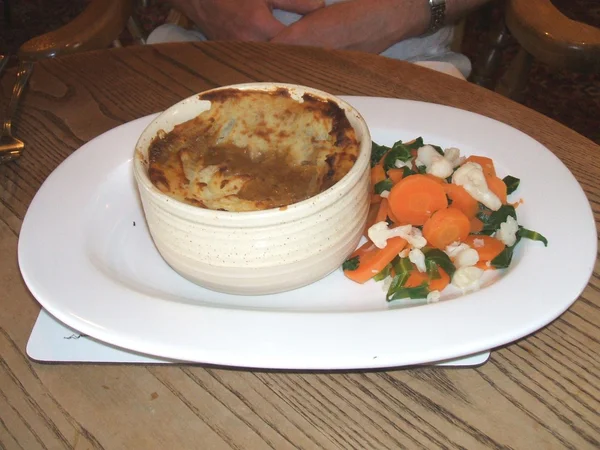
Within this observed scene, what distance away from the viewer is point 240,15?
1.87m

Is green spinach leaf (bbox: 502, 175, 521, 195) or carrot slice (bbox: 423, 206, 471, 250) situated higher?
carrot slice (bbox: 423, 206, 471, 250)

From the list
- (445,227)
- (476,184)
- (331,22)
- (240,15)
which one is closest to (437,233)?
(445,227)

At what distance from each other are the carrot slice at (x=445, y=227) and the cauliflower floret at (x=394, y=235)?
2 cm

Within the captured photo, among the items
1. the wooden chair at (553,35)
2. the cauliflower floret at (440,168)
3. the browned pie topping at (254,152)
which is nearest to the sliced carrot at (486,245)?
the cauliflower floret at (440,168)

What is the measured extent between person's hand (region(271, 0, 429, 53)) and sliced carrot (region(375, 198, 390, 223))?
93cm

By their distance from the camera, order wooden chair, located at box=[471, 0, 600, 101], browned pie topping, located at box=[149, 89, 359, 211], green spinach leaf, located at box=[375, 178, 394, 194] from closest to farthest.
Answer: browned pie topping, located at box=[149, 89, 359, 211]
green spinach leaf, located at box=[375, 178, 394, 194]
wooden chair, located at box=[471, 0, 600, 101]

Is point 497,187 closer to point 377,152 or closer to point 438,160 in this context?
point 438,160

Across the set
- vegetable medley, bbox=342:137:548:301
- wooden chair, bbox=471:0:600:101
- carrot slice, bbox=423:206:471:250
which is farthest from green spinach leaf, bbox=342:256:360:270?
wooden chair, bbox=471:0:600:101

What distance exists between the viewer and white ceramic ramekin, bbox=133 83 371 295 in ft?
2.60

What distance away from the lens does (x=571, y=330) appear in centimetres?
84

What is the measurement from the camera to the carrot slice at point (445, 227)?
0.91 meters

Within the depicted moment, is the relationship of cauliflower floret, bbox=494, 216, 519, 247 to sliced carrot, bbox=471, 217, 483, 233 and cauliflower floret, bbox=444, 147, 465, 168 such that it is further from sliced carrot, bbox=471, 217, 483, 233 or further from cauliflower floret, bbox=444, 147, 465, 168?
cauliflower floret, bbox=444, 147, 465, 168

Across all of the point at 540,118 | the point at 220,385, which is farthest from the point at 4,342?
the point at 540,118

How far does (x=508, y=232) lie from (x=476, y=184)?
0.30ft
